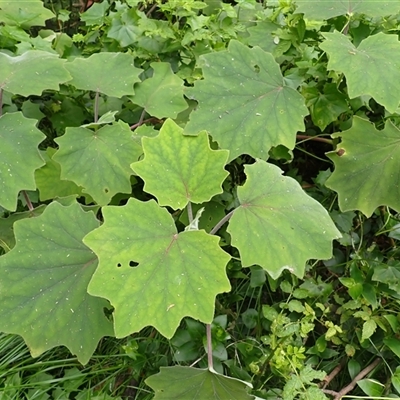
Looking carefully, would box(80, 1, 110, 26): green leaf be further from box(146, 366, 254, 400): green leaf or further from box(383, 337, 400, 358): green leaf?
box(383, 337, 400, 358): green leaf

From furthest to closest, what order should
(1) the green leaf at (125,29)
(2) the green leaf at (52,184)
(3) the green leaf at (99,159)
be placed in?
(1) the green leaf at (125,29)
(2) the green leaf at (52,184)
(3) the green leaf at (99,159)

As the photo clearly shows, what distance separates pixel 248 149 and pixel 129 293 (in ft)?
1.92

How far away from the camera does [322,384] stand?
141 cm

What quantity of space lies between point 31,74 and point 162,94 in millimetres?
427

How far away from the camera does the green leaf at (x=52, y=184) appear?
1476 millimetres

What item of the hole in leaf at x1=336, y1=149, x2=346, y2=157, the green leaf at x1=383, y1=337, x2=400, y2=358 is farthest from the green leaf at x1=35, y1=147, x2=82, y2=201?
the green leaf at x1=383, y1=337, x2=400, y2=358

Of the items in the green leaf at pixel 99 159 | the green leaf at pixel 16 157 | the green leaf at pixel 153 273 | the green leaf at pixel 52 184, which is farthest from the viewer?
the green leaf at pixel 52 184

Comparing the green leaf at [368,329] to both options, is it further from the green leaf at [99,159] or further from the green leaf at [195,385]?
the green leaf at [99,159]

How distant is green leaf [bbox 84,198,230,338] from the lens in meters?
0.96

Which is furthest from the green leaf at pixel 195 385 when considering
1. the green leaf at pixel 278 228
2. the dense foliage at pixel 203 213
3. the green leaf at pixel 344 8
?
the green leaf at pixel 344 8

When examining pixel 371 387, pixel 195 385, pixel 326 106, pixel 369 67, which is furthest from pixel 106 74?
pixel 371 387

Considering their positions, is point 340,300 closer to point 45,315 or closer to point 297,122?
point 297,122

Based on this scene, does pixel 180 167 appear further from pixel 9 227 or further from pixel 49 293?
pixel 9 227

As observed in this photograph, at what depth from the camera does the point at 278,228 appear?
109 cm
